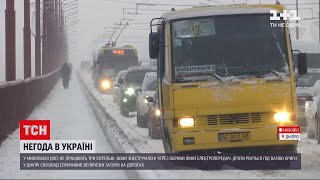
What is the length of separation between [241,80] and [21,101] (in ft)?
36.5

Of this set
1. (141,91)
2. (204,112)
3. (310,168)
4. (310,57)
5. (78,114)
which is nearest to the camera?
(204,112)

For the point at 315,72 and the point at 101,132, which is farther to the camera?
the point at 315,72

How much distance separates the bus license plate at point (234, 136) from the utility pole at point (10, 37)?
499 inches

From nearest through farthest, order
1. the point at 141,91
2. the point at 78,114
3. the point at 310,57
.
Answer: the point at 141,91, the point at 310,57, the point at 78,114

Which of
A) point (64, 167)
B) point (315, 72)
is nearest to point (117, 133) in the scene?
point (64, 167)

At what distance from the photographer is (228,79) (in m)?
10.1

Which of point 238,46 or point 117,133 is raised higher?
point 238,46

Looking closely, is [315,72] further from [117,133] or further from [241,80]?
[241,80]

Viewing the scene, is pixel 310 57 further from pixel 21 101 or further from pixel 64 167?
pixel 64 167

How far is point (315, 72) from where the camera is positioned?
2019 centimetres

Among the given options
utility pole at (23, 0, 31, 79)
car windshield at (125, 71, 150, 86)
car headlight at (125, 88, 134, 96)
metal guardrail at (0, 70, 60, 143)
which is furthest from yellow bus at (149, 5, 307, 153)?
utility pole at (23, 0, 31, 79)

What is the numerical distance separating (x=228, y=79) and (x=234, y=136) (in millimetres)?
872

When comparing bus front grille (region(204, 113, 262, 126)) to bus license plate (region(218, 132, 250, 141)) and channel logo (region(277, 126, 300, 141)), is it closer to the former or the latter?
bus license plate (region(218, 132, 250, 141))

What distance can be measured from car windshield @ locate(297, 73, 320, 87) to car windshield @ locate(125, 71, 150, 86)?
270 inches
